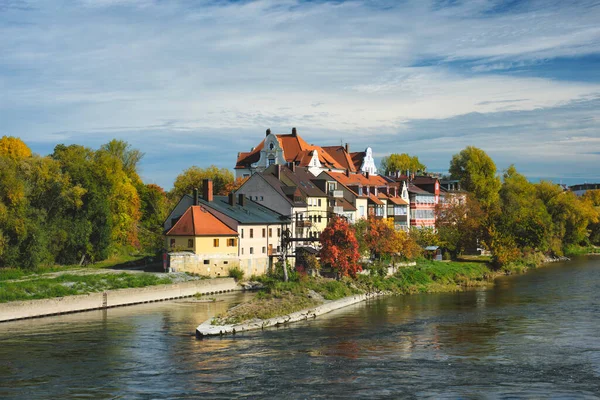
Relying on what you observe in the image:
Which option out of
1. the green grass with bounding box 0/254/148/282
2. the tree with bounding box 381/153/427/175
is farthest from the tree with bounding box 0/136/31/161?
the tree with bounding box 381/153/427/175

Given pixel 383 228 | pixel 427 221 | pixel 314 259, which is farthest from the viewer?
pixel 427 221

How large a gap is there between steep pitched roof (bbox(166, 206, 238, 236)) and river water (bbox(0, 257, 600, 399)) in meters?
11.7

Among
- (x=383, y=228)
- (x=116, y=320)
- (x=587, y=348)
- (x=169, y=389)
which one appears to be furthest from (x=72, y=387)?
(x=383, y=228)

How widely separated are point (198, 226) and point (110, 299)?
579 inches

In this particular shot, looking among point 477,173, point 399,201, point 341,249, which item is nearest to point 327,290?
point 341,249

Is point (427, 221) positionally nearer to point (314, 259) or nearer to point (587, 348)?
point (314, 259)

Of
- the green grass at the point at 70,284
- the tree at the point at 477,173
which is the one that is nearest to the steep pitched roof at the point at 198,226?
the green grass at the point at 70,284

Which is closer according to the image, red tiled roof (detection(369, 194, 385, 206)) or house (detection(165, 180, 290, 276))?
house (detection(165, 180, 290, 276))

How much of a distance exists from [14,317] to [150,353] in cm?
1564

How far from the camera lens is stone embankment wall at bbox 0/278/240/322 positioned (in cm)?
5231

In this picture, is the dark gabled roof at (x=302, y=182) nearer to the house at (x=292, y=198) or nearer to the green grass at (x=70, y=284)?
the house at (x=292, y=198)

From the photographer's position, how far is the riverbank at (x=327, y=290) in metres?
49.4

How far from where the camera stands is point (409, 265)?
81812mm

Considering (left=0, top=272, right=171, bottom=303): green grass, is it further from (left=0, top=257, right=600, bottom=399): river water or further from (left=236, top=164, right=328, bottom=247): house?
(left=236, top=164, right=328, bottom=247): house
